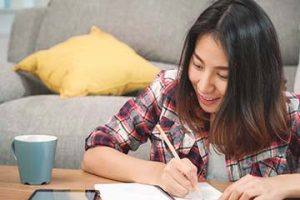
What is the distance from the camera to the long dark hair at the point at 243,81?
3.75 ft

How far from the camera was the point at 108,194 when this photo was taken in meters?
0.94

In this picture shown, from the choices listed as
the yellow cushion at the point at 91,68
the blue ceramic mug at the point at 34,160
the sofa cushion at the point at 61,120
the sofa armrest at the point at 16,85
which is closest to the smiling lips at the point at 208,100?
the blue ceramic mug at the point at 34,160

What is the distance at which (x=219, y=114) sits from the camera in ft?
3.90

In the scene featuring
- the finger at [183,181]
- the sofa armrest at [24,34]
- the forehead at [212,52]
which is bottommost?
the sofa armrest at [24,34]

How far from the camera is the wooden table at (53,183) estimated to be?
0.94 metres

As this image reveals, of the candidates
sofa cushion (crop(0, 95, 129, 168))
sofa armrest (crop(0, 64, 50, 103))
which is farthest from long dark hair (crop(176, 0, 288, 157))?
sofa armrest (crop(0, 64, 50, 103))

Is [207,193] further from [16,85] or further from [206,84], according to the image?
[16,85]

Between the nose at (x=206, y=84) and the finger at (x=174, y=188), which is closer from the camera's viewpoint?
the finger at (x=174, y=188)

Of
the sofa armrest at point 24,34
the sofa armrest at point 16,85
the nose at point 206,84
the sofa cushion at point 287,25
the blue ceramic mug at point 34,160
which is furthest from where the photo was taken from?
the sofa armrest at point 24,34

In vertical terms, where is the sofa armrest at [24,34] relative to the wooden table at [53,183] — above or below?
below

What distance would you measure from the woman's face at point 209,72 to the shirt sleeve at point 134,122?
148mm

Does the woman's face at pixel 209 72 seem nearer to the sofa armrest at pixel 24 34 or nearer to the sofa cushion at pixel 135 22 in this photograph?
the sofa cushion at pixel 135 22

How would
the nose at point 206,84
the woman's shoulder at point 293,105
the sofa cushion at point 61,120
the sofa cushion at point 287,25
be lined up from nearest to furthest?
the nose at point 206,84 < the woman's shoulder at point 293,105 < the sofa cushion at point 61,120 < the sofa cushion at point 287,25

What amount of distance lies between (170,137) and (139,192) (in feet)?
1.10
